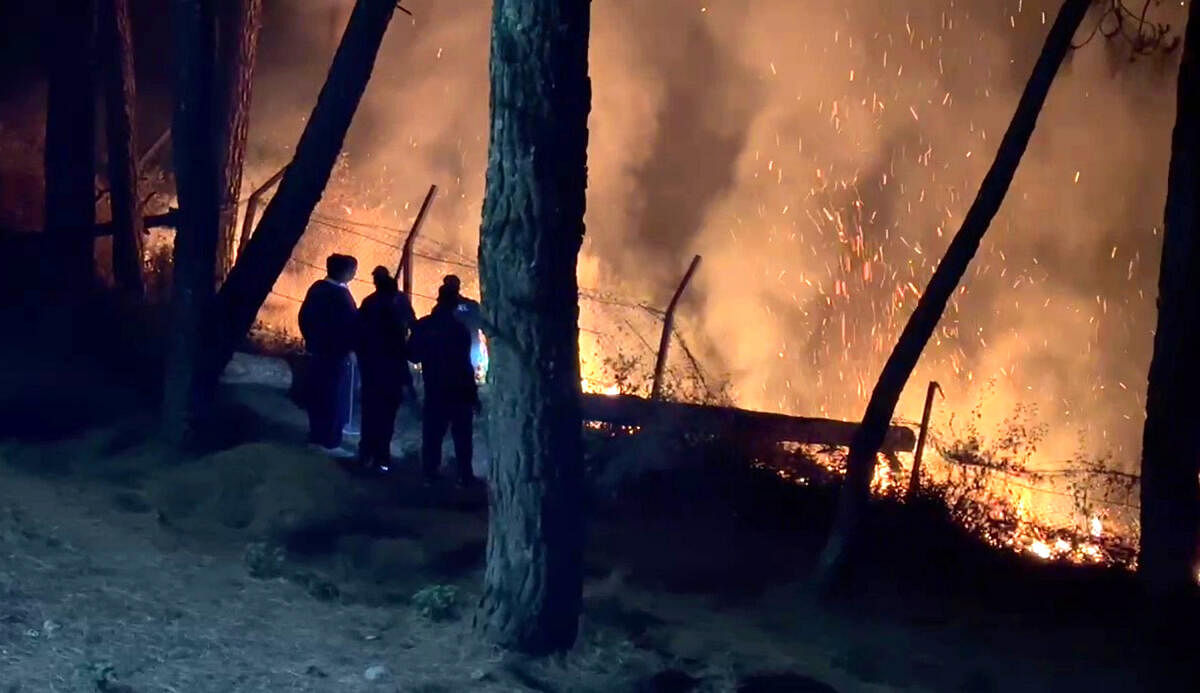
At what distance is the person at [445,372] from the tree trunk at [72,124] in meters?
6.05

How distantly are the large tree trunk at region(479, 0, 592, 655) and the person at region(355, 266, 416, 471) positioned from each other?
3.55m

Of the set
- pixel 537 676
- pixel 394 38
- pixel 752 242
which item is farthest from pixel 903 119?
pixel 537 676

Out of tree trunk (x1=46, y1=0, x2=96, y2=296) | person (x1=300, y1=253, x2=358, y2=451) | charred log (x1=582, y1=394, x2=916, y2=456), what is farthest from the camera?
tree trunk (x1=46, y1=0, x2=96, y2=296)

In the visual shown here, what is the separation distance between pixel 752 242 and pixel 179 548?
68.6 feet

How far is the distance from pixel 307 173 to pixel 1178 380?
22.0 ft

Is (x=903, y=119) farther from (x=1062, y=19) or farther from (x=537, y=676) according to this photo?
(x=537, y=676)

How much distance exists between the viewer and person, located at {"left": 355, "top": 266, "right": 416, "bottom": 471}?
991cm

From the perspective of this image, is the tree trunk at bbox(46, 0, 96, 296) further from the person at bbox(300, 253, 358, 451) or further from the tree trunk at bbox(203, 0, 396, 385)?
the person at bbox(300, 253, 358, 451)

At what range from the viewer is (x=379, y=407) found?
10.2 metres

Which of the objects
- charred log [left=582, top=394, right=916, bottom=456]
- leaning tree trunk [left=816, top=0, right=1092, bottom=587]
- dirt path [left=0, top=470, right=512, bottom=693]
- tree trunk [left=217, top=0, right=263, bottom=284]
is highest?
tree trunk [left=217, top=0, right=263, bottom=284]

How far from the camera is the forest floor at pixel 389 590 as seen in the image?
6.24 m

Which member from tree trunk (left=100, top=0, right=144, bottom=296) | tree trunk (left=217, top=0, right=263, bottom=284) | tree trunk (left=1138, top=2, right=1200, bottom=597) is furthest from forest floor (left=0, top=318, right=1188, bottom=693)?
tree trunk (left=217, top=0, right=263, bottom=284)

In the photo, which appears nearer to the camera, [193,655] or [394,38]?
[193,655]

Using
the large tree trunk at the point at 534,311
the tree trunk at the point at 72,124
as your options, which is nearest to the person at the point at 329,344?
the large tree trunk at the point at 534,311
